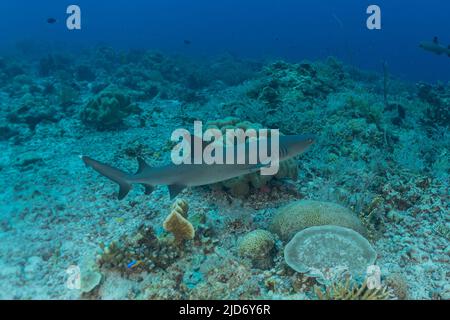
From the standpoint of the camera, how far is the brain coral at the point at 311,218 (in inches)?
193

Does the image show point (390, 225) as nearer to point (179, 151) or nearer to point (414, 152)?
point (414, 152)

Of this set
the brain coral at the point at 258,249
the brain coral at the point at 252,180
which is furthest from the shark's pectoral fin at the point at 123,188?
the brain coral at the point at 258,249

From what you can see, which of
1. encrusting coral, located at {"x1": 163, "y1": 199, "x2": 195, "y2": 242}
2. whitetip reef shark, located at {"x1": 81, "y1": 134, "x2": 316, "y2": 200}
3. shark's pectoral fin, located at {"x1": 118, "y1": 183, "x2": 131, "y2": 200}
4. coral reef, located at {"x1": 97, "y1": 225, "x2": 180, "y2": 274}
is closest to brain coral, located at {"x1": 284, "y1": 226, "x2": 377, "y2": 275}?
whitetip reef shark, located at {"x1": 81, "y1": 134, "x2": 316, "y2": 200}

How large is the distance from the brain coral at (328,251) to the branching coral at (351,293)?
324mm

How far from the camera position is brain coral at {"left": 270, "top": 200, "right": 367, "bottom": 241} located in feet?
16.1

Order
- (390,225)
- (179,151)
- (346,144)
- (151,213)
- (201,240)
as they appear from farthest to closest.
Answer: (346,144)
(179,151)
(151,213)
(390,225)
(201,240)

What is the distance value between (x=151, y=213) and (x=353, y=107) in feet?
22.4

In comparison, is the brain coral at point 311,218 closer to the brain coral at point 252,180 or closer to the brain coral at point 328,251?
the brain coral at point 328,251

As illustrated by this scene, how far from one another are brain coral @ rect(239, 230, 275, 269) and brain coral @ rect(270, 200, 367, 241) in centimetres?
43

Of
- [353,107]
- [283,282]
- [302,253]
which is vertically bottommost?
[283,282]

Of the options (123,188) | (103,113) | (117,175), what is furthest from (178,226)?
(103,113)

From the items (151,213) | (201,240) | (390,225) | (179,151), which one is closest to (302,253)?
(201,240)
